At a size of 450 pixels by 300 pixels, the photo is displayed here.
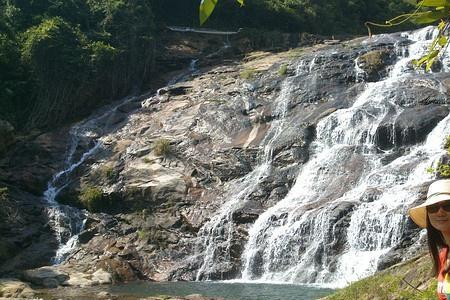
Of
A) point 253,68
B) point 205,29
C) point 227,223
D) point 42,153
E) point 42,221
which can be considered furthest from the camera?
point 205,29

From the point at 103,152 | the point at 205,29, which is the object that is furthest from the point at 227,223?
the point at 205,29

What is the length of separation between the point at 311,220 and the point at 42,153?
1255cm

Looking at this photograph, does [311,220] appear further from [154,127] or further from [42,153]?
[42,153]

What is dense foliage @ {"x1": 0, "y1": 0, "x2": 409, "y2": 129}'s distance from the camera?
29.6m

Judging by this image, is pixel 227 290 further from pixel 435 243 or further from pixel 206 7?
pixel 206 7

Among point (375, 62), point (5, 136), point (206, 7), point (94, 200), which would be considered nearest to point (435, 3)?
point (206, 7)

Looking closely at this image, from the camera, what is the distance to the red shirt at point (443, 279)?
2543 mm

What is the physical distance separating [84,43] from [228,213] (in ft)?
52.5

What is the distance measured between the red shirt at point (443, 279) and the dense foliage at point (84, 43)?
1088 inches

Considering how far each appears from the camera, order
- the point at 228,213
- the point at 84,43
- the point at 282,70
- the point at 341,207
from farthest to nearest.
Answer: the point at 84,43, the point at 282,70, the point at 228,213, the point at 341,207

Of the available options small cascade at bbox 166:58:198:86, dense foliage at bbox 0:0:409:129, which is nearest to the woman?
dense foliage at bbox 0:0:409:129

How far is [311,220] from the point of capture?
18047mm

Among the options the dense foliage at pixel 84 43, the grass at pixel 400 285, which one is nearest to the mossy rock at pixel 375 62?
the dense foliage at pixel 84 43

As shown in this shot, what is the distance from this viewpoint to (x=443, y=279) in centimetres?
259
